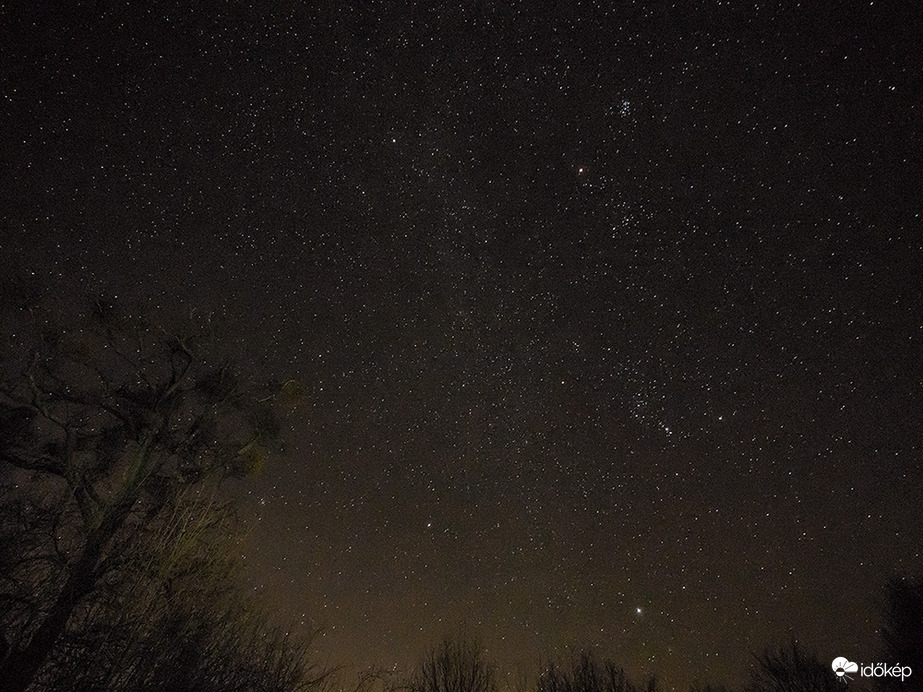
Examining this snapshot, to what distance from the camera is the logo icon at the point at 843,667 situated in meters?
18.2

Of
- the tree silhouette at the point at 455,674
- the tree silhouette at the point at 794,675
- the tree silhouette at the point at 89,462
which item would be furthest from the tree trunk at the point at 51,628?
the tree silhouette at the point at 794,675

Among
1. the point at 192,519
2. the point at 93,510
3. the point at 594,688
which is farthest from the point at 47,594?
the point at 594,688

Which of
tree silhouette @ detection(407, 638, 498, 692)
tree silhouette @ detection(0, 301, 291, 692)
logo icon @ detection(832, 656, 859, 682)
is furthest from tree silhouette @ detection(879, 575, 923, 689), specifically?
tree silhouette @ detection(0, 301, 291, 692)

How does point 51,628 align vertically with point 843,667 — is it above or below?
below

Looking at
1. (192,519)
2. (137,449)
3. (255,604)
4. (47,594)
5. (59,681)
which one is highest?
(137,449)

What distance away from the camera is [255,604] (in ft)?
29.0

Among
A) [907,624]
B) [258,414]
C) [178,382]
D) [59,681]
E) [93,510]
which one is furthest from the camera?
[907,624]

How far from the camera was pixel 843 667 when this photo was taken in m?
18.6

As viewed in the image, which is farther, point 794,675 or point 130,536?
point 794,675

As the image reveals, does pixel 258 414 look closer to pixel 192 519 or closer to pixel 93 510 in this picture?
pixel 93 510

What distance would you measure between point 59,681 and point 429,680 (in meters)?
13.9

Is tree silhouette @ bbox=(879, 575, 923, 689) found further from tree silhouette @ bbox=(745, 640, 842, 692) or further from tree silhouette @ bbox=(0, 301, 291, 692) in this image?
tree silhouette @ bbox=(0, 301, 291, 692)

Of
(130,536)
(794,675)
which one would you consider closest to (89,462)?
(130,536)

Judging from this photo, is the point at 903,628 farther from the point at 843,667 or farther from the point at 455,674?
the point at 455,674
